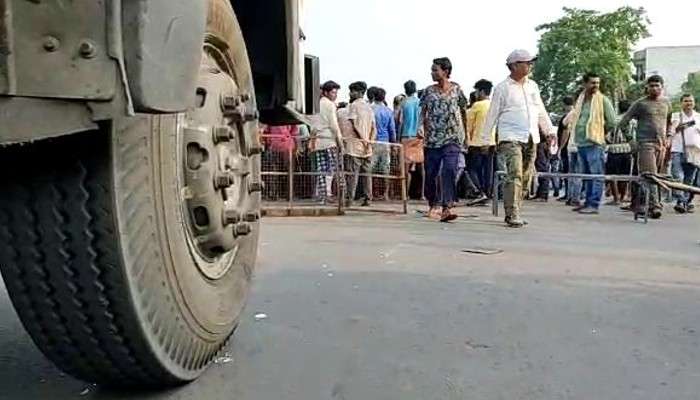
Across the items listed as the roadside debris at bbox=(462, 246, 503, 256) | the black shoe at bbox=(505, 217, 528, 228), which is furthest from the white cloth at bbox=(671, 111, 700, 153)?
the roadside debris at bbox=(462, 246, 503, 256)

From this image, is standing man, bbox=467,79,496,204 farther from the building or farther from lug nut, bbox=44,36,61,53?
the building

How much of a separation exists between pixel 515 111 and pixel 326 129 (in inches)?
124

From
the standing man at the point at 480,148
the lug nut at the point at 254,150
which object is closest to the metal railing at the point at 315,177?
the standing man at the point at 480,148

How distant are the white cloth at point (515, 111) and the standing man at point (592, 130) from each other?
2.29 metres

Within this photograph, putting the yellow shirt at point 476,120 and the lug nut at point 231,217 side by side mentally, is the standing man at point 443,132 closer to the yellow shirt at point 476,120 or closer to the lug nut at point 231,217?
the yellow shirt at point 476,120

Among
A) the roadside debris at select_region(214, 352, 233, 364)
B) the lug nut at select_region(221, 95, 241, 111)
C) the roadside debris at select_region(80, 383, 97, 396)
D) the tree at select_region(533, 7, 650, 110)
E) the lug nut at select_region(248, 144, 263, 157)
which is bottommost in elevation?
the roadside debris at select_region(214, 352, 233, 364)

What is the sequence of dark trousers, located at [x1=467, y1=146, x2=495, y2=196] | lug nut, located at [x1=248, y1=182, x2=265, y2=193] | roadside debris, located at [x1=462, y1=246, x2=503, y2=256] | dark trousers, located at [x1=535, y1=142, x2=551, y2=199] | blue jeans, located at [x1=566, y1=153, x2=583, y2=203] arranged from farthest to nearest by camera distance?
1. dark trousers, located at [x1=535, y1=142, x2=551, y2=199]
2. dark trousers, located at [x1=467, y1=146, x2=495, y2=196]
3. blue jeans, located at [x1=566, y1=153, x2=583, y2=203]
4. roadside debris, located at [x1=462, y1=246, x2=503, y2=256]
5. lug nut, located at [x1=248, y1=182, x2=265, y2=193]

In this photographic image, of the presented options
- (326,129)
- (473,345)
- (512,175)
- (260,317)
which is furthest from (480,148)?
(473,345)

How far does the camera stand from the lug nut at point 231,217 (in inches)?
120

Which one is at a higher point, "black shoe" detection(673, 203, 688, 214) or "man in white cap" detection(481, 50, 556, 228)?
"man in white cap" detection(481, 50, 556, 228)

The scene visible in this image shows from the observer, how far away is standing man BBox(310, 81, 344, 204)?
11.7m

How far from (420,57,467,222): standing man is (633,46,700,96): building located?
69089mm

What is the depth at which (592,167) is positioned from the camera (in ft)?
40.3

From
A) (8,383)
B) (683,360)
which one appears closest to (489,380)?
(683,360)
